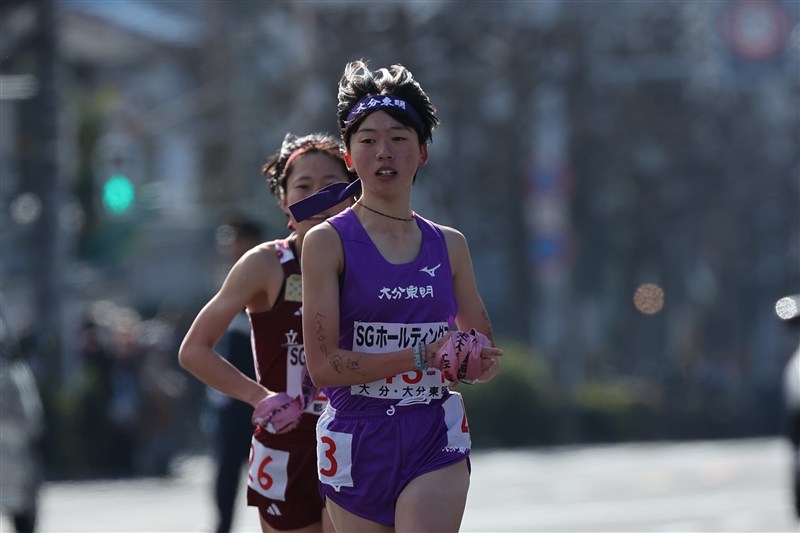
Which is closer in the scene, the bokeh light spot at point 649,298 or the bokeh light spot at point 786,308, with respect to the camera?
the bokeh light spot at point 786,308

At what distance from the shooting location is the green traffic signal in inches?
653

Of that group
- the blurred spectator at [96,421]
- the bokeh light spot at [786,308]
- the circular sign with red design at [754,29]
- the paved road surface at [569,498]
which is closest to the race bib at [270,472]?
the paved road surface at [569,498]

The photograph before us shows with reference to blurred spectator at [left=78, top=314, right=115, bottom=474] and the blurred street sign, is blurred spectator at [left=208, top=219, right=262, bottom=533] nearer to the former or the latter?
blurred spectator at [left=78, top=314, right=115, bottom=474]

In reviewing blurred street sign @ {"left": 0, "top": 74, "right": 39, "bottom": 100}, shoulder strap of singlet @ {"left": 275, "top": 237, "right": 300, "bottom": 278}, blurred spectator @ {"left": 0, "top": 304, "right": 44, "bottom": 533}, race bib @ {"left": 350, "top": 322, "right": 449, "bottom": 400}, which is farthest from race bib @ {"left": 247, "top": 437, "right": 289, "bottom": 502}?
blurred street sign @ {"left": 0, "top": 74, "right": 39, "bottom": 100}

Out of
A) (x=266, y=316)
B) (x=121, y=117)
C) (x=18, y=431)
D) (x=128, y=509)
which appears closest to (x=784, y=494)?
(x=128, y=509)

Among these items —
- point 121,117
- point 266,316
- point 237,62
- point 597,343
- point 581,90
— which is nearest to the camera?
point 266,316

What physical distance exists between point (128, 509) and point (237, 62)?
10306 mm

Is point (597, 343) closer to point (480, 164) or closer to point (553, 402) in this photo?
point (480, 164)

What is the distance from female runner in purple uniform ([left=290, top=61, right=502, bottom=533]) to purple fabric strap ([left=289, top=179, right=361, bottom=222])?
0.30 meters

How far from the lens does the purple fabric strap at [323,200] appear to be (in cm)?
487

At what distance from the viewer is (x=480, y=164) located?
3378 cm

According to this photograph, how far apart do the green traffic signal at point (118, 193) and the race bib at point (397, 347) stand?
12470mm

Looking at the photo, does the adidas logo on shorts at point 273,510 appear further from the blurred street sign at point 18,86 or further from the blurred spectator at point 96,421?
the blurred street sign at point 18,86

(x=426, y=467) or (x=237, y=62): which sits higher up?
(x=237, y=62)
